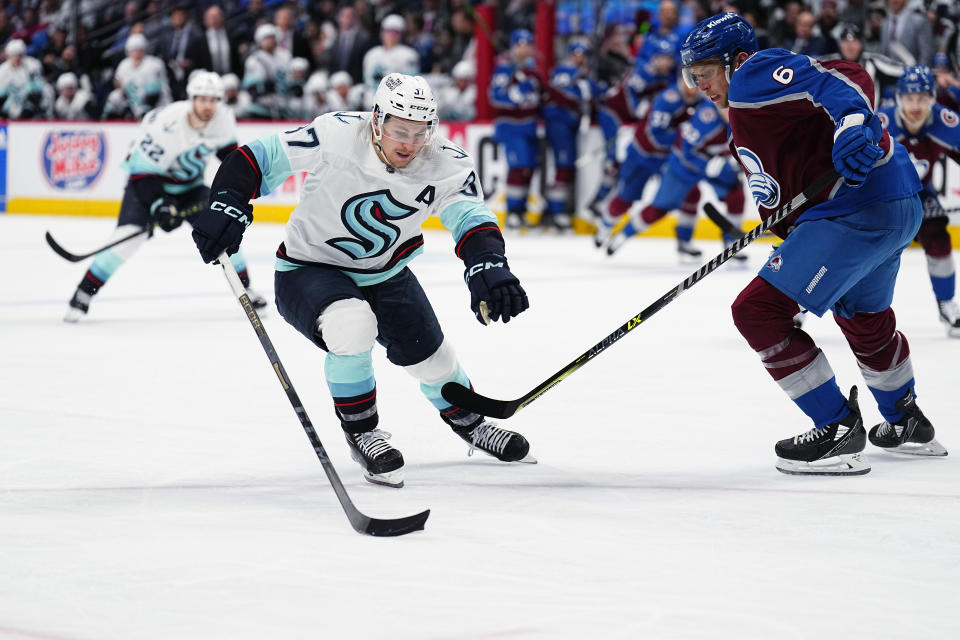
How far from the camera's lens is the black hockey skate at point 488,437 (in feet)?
10.3

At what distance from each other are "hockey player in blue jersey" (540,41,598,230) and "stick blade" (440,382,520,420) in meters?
8.26

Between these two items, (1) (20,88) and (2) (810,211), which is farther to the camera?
(1) (20,88)

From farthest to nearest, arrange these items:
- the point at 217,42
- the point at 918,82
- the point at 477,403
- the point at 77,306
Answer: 1. the point at 217,42
2. the point at 77,306
3. the point at 918,82
4. the point at 477,403

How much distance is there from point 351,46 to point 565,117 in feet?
7.91

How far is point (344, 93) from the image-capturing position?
1220 cm

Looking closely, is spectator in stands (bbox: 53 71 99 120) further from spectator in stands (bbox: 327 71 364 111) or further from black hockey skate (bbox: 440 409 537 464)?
black hockey skate (bbox: 440 409 537 464)

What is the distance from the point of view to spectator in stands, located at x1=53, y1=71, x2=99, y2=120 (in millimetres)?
13836

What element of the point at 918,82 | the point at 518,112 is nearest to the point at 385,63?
the point at 518,112

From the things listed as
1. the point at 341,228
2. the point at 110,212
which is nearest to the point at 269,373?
the point at 341,228

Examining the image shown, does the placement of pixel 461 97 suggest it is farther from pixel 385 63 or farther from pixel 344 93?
pixel 344 93

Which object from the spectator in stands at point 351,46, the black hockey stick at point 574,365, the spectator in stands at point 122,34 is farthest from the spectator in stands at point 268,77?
the black hockey stick at point 574,365

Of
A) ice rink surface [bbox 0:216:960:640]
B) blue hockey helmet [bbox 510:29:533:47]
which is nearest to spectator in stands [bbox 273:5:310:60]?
blue hockey helmet [bbox 510:29:533:47]

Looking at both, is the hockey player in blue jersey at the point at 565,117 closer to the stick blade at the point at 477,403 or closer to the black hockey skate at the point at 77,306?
the black hockey skate at the point at 77,306

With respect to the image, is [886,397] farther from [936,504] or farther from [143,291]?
[143,291]
